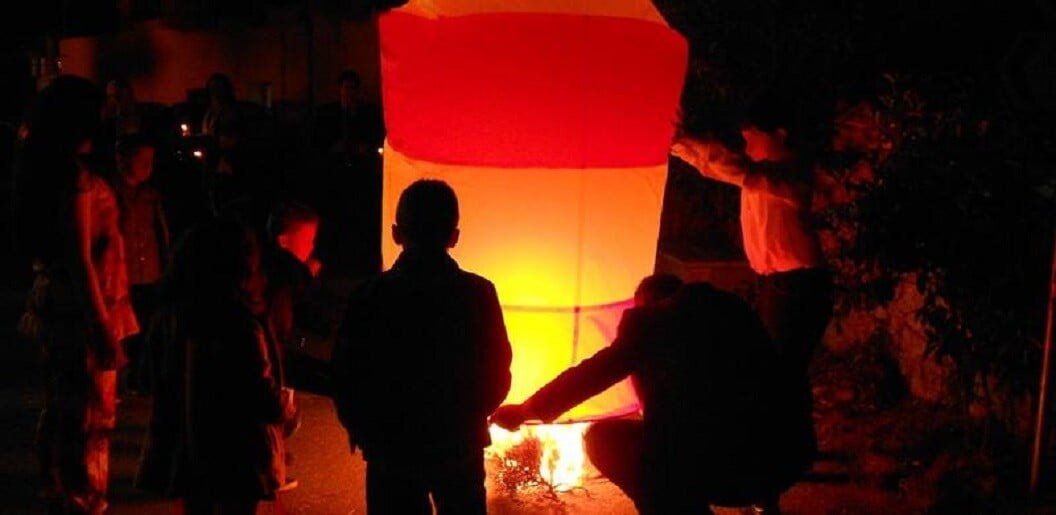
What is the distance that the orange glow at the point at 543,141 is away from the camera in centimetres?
491

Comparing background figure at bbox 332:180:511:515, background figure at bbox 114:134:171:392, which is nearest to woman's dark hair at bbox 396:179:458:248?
background figure at bbox 332:180:511:515

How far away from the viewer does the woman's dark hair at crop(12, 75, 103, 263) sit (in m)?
4.24

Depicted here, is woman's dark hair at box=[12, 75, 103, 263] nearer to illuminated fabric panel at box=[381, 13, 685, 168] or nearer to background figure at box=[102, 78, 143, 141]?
illuminated fabric panel at box=[381, 13, 685, 168]

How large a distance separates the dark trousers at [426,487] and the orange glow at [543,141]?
1416 millimetres

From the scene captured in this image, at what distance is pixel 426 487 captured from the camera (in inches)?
150

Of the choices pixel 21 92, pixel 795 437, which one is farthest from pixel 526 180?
pixel 21 92

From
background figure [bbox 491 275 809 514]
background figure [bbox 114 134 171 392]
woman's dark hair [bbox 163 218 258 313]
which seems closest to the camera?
woman's dark hair [bbox 163 218 258 313]

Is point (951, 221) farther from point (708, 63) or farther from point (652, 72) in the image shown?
point (708, 63)

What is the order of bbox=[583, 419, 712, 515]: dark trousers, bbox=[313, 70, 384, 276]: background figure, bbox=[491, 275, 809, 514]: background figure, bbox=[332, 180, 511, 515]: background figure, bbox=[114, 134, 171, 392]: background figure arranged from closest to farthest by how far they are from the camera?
bbox=[332, 180, 511, 515]: background figure, bbox=[491, 275, 809, 514]: background figure, bbox=[583, 419, 712, 515]: dark trousers, bbox=[114, 134, 171, 392]: background figure, bbox=[313, 70, 384, 276]: background figure

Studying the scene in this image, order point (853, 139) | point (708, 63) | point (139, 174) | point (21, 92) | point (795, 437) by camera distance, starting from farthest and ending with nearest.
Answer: point (21, 92), point (708, 63), point (853, 139), point (139, 174), point (795, 437)

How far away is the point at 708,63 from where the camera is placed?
8.74 m

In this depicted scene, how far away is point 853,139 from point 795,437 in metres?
3.35

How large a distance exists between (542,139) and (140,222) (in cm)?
288

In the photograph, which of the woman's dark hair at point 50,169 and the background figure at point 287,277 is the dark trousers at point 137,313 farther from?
the woman's dark hair at point 50,169
